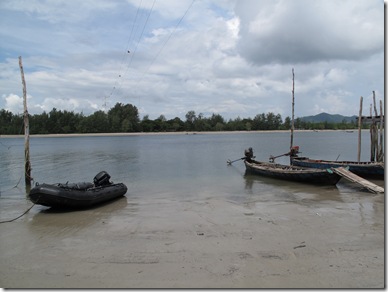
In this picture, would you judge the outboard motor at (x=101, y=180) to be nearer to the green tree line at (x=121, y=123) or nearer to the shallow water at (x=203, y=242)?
the shallow water at (x=203, y=242)

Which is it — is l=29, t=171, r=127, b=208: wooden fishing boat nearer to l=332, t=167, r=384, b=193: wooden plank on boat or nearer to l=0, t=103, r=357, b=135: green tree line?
l=332, t=167, r=384, b=193: wooden plank on boat

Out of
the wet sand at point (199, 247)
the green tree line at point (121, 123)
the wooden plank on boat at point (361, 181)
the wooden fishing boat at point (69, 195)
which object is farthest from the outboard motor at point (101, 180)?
the green tree line at point (121, 123)

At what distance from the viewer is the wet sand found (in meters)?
6.17

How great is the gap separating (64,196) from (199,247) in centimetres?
657

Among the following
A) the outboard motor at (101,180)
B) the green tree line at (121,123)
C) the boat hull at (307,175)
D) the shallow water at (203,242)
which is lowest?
the shallow water at (203,242)

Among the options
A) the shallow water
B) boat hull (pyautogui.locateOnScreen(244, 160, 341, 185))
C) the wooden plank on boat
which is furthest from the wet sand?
boat hull (pyautogui.locateOnScreen(244, 160, 341, 185))

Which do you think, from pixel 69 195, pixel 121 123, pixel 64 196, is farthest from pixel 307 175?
pixel 121 123

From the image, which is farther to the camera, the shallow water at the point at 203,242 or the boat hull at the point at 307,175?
the boat hull at the point at 307,175

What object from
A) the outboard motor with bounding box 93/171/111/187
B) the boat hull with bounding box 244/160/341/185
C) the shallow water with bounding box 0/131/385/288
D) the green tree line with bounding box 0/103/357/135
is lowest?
the shallow water with bounding box 0/131/385/288

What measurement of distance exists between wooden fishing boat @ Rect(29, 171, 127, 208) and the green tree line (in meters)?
116

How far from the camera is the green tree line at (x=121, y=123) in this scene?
12738cm

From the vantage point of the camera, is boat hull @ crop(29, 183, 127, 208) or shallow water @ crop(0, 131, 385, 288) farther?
boat hull @ crop(29, 183, 127, 208)

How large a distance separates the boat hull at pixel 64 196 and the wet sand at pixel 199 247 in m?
0.37

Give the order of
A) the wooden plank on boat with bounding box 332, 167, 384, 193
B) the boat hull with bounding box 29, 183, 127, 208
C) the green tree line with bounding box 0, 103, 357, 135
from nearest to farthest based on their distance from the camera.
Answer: the boat hull with bounding box 29, 183, 127, 208 < the wooden plank on boat with bounding box 332, 167, 384, 193 < the green tree line with bounding box 0, 103, 357, 135
